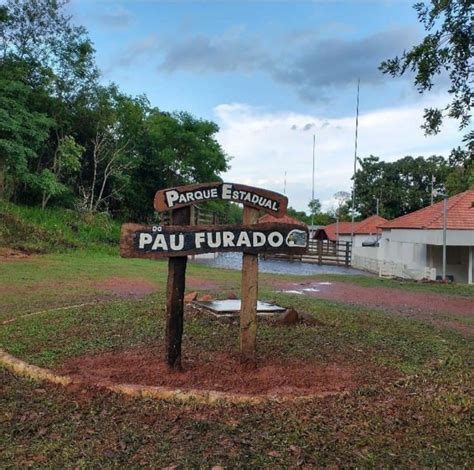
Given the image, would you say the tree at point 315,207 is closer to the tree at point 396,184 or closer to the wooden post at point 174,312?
the tree at point 396,184

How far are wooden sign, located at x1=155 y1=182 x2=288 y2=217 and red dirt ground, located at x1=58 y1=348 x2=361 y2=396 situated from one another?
138 cm

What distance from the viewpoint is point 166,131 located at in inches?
1216

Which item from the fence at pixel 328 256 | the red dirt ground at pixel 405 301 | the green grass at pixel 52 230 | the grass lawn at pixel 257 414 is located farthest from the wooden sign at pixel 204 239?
the fence at pixel 328 256

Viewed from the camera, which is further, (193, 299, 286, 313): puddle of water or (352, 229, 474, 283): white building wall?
(352, 229, 474, 283): white building wall

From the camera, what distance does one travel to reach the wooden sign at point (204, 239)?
433 centimetres

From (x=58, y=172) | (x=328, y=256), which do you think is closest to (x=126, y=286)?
(x=58, y=172)

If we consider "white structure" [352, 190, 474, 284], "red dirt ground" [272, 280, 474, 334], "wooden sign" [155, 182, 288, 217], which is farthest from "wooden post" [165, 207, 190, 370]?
"white structure" [352, 190, 474, 284]

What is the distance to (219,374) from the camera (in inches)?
171

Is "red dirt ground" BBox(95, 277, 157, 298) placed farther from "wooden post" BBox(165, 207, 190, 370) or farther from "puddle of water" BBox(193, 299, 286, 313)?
"wooden post" BBox(165, 207, 190, 370)

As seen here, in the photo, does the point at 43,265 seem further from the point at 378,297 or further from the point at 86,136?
the point at 86,136

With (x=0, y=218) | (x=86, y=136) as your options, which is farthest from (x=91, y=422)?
(x=86, y=136)

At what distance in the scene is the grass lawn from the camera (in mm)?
2951

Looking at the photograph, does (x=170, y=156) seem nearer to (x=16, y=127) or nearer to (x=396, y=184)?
(x=16, y=127)

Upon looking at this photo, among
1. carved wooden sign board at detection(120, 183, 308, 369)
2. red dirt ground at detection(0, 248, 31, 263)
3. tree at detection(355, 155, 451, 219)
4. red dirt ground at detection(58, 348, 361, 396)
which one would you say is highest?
tree at detection(355, 155, 451, 219)
